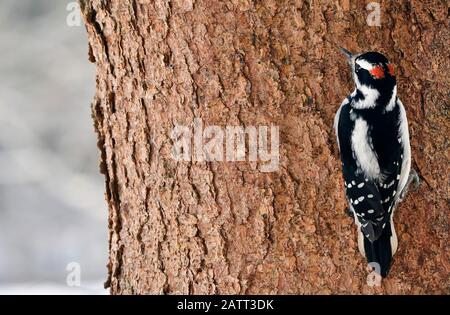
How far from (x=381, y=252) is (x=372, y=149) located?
227mm

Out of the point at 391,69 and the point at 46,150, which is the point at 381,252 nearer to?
the point at 391,69

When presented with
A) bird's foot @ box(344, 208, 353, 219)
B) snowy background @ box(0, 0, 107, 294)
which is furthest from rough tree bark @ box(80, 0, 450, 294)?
snowy background @ box(0, 0, 107, 294)

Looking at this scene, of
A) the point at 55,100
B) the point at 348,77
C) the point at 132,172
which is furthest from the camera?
the point at 55,100

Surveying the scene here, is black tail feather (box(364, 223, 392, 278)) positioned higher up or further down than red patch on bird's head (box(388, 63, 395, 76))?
further down

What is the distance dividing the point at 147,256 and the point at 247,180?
316 millimetres

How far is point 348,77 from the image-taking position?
1.53m

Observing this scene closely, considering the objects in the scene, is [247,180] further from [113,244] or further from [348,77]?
[113,244]

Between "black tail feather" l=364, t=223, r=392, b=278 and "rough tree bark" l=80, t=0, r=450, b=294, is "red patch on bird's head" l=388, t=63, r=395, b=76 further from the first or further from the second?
"black tail feather" l=364, t=223, r=392, b=278

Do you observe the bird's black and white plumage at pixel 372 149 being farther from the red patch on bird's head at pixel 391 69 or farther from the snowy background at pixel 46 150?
the snowy background at pixel 46 150

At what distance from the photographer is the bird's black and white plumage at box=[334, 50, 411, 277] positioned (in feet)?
4.85

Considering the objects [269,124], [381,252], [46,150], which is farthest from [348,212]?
[46,150]

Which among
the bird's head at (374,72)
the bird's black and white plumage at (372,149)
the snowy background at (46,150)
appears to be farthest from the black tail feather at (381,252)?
the snowy background at (46,150)

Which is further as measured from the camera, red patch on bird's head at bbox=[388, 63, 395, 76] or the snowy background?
the snowy background
